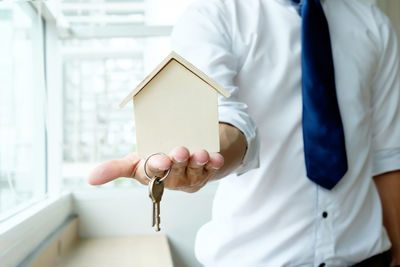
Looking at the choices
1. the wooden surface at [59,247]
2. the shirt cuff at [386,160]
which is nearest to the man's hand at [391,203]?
the shirt cuff at [386,160]

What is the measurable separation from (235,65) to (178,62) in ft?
1.61

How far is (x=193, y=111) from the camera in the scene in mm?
639

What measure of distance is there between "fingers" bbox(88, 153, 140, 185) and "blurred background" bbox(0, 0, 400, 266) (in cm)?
59

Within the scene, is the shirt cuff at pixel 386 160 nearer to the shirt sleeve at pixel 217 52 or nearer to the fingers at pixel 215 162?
the shirt sleeve at pixel 217 52

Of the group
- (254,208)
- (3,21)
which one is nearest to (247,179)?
(254,208)

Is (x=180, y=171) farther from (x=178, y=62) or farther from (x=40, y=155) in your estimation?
(x=40, y=155)

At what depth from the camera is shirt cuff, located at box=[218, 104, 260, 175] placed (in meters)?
0.81

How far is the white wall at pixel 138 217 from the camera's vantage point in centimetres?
197

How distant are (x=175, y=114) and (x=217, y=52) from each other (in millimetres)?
402

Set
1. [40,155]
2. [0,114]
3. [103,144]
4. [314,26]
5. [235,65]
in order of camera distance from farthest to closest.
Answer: [103,144] → [40,155] → [0,114] → [314,26] → [235,65]

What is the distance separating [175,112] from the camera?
0.64 m

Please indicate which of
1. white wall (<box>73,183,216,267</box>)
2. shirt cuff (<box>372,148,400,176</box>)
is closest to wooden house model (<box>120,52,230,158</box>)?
shirt cuff (<box>372,148,400,176</box>)

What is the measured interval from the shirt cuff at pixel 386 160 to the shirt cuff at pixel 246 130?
2.18 ft

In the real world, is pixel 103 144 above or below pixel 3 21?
below
